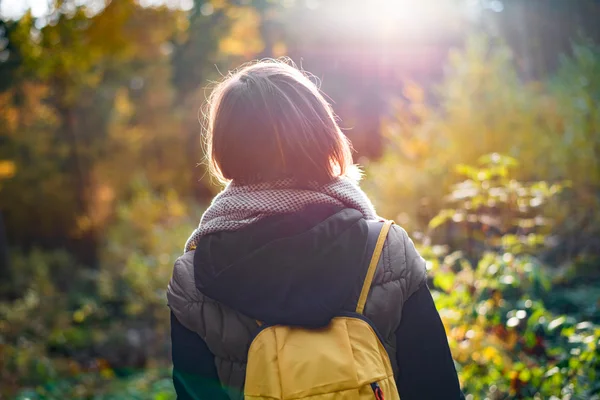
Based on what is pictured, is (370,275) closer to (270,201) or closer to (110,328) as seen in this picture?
(270,201)

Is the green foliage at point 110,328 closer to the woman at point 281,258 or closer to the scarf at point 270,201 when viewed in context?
the woman at point 281,258

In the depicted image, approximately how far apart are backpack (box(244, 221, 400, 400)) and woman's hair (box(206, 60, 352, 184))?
0.32m

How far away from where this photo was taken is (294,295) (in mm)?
1344

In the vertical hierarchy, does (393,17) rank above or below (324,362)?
above

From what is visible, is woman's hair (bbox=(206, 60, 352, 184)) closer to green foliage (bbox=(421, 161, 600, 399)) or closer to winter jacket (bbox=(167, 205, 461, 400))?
winter jacket (bbox=(167, 205, 461, 400))

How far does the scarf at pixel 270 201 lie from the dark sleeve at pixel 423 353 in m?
0.27

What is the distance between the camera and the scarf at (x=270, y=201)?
1.41 meters

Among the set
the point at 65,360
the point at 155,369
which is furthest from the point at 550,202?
the point at 65,360

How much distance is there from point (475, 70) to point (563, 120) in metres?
1.07

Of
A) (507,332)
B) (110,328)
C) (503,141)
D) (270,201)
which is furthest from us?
(110,328)

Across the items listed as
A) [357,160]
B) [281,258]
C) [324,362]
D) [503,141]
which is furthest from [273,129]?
[357,160]

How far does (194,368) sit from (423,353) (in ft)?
1.99

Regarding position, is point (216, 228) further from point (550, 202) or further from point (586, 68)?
point (586, 68)

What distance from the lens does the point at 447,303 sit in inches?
110
